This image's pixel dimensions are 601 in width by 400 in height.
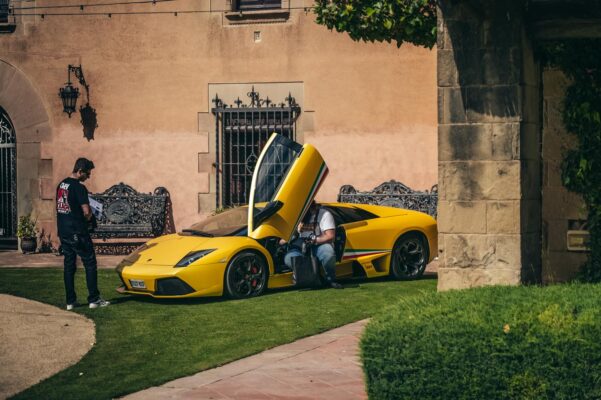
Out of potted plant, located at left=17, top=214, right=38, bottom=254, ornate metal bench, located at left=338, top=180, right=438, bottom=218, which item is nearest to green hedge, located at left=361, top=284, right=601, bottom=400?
ornate metal bench, located at left=338, top=180, right=438, bottom=218

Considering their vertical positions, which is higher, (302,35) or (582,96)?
(302,35)

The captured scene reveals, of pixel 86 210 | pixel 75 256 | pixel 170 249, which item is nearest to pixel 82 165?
pixel 86 210

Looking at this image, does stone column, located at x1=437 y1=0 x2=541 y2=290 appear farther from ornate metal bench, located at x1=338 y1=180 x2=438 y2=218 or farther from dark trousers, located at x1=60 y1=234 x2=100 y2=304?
ornate metal bench, located at x1=338 y1=180 x2=438 y2=218

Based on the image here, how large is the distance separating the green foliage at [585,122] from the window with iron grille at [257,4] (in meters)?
10.1

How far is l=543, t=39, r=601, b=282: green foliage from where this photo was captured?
1002 cm

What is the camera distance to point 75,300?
12297mm

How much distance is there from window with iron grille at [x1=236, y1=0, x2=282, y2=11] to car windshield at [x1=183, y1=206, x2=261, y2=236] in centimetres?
671

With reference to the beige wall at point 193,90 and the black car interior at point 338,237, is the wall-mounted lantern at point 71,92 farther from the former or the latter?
the black car interior at point 338,237

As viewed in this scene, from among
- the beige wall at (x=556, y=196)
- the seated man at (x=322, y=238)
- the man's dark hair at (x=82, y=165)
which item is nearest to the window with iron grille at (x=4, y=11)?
the man's dark hair at (x=82, y=165)

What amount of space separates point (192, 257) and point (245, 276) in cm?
77

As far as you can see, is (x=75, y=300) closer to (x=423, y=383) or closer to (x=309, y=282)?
(x=309, y=282)

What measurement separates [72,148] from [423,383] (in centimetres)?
1520

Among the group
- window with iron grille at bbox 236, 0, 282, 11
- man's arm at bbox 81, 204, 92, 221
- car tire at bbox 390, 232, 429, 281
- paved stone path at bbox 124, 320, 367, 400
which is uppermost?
window with iron grille at bbox 236, 0, 282, 11

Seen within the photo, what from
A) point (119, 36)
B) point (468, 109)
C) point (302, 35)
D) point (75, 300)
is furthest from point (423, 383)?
point (119, 36)
